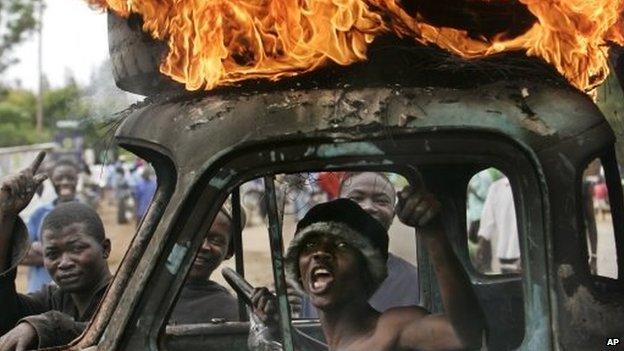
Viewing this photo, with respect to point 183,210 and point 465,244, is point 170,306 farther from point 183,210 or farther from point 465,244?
point 465,244

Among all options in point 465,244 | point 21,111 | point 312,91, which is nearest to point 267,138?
point 312,91

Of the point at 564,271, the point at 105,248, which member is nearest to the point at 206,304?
the point at 105,248

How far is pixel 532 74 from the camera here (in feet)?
9.76

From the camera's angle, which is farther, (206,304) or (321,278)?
(206,304)

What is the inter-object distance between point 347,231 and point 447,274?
15.5 inches

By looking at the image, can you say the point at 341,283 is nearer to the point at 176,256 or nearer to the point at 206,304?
the point at 176,256

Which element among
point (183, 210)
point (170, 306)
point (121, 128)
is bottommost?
point (170, 306)

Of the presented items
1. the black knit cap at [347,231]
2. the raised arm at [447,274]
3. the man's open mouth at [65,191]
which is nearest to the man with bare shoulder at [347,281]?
the black knit cap at [347,231]

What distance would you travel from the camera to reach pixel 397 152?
288 centimetres

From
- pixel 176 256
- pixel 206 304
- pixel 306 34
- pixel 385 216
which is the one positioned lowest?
pixel 206 304

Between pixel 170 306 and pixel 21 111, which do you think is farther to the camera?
pixel 21 111

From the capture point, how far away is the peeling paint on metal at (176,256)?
287 cm

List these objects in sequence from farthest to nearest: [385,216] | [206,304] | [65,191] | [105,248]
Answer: [65,191] < [385,216] < [105,248] < [206,304]

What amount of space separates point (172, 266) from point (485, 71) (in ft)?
2.94
